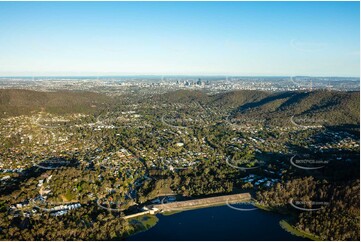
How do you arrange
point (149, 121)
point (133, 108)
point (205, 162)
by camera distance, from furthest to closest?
point (133, 108) → point (149, 121) → point (205, 162)

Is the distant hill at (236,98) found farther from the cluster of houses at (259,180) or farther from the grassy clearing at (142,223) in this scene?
the grassy clearing at (142,223)

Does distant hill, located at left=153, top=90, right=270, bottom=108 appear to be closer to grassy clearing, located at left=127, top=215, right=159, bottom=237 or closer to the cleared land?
the cleared land

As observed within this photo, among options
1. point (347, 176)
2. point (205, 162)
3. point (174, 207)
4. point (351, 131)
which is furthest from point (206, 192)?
point (351, 131)

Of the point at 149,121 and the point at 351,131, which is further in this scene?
the point at 149,121

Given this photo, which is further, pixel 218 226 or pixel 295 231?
pixel 218 226

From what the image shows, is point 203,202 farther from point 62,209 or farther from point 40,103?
point 40,103

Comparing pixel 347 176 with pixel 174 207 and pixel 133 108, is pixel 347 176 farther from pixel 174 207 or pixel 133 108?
pixel 133 108

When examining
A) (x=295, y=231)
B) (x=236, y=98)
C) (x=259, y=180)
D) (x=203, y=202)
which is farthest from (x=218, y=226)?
(x=236, y=98)
